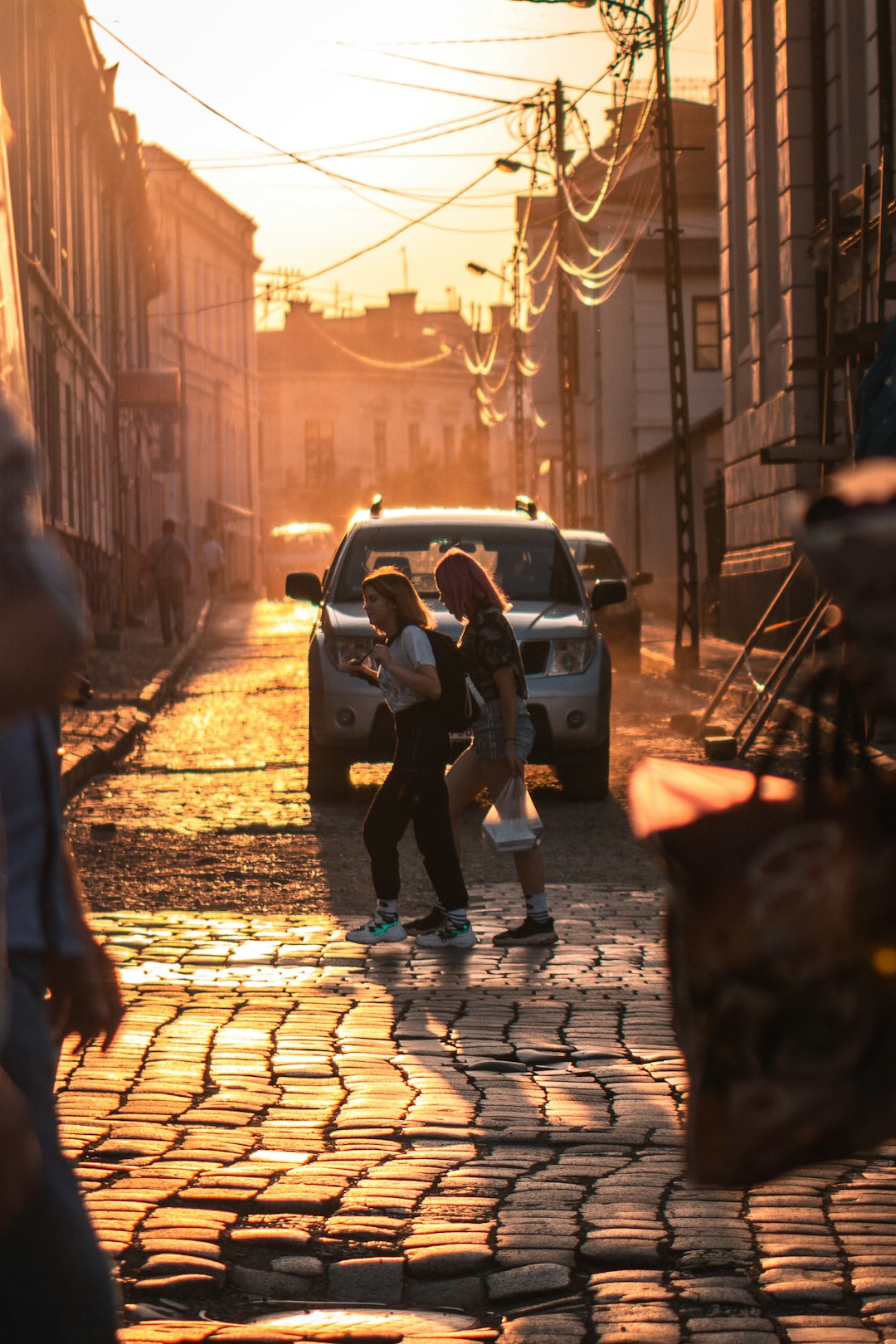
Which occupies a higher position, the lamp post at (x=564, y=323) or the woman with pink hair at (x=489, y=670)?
the lamp post at (x=564, y=323)

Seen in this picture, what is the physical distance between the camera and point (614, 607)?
74.3ft

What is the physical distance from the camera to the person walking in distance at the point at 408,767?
8.47 m

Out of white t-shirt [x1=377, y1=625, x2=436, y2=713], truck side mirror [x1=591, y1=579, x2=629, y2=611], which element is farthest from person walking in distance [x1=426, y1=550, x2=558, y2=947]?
truck side mirror [x1=591, y1=579, x2=629, y2=611]

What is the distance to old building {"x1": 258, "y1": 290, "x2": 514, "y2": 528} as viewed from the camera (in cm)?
9312

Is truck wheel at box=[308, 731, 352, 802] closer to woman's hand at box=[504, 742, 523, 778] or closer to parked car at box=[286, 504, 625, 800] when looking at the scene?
parked car at box=[286, 504, 625, 800]

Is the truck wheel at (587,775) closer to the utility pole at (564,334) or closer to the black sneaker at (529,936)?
the black sneaker at (529,936)

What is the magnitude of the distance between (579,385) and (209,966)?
4754 cm

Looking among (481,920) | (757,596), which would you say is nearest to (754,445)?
(757,596)

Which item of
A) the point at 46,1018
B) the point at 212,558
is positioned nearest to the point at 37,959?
the point at 46,1018

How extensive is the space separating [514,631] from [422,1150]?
794 centimetres

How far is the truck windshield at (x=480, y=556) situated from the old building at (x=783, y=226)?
2997mm

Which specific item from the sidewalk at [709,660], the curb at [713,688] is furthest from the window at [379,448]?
the curb at [713,688]

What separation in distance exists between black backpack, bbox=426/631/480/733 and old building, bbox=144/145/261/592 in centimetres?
4565

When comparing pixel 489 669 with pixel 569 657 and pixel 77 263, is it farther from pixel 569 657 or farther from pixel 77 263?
pixel 77 263
